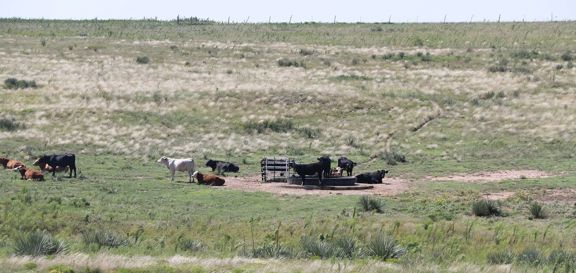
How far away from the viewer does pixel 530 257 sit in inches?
806

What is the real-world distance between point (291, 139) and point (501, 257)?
1182 inches

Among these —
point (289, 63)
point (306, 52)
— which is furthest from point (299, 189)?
point (306, 52)

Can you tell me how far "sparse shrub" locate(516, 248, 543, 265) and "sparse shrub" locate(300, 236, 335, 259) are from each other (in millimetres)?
3925

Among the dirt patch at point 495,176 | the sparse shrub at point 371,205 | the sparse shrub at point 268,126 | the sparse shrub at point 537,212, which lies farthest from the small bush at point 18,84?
the sparse shrub at point 537,212

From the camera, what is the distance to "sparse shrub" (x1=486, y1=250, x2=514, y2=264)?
20.3 meters

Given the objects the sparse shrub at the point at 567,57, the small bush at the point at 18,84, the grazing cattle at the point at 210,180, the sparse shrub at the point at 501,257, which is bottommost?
the sparse shrub at the point at 501,257

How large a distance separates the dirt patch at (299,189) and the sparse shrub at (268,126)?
1584 cm

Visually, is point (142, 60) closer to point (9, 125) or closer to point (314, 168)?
point (9, 125)

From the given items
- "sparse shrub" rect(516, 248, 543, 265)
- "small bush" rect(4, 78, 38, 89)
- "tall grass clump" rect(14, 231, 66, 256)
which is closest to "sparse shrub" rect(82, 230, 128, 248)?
"tall grass clump" rect(14, 231, 66, 256)

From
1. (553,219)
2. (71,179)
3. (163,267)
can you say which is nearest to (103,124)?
(71,179)

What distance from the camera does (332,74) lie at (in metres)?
70.3

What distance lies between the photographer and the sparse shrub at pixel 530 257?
20.0 metres

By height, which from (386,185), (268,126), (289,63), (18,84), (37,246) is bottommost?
(386,185)

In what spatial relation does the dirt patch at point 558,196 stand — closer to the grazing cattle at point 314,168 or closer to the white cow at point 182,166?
the grazing cattle at point 314,168
